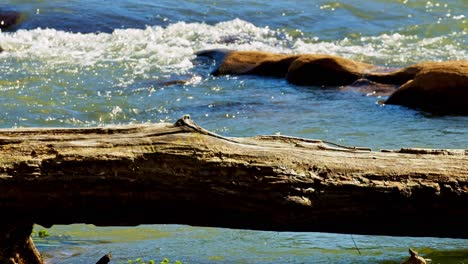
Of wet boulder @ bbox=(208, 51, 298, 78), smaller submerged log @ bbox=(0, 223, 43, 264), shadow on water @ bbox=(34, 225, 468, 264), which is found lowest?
shadow on water @ bbox=(34, 225, 468, 264)

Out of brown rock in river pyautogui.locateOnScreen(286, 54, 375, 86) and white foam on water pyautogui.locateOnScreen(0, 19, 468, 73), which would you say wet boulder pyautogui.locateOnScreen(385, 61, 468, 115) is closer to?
brown rock in river pyautogui.locateOnScreen(286, 54, 375, 86)

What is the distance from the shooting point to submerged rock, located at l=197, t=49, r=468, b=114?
1023 cm

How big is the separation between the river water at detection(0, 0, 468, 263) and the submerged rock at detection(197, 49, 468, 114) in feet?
0.74

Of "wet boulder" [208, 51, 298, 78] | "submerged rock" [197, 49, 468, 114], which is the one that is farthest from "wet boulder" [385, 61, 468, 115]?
"wet boulder" [208, 51, 298, 78]

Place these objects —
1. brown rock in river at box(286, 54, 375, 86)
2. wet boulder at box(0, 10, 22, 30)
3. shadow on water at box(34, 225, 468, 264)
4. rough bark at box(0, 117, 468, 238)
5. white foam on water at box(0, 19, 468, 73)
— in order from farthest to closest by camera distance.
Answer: wet boulder at box(0, 10, 22, 30)
white foam on water at box(0, 19, 468, 73)
brown rock in river at box(286, 54, 375, 86)
shadow on water at box(34, 225, 468, 264)
rough bark at box(0, 117, 468, 238)

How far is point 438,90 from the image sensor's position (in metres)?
10.3

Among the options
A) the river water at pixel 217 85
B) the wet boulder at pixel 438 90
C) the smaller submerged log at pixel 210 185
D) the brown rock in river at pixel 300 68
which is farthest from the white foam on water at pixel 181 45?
the smaller submerged log at pixel 210 185

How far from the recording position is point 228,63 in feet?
42.9

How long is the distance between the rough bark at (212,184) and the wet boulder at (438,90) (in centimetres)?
616

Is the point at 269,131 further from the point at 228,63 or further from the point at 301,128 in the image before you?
the point at 228,63

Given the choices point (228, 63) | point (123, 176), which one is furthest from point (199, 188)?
point (228, 63)

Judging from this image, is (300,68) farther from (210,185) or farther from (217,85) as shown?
(210,185)

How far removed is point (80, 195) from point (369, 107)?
6.97 metres

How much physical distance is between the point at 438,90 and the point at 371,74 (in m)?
1.57
